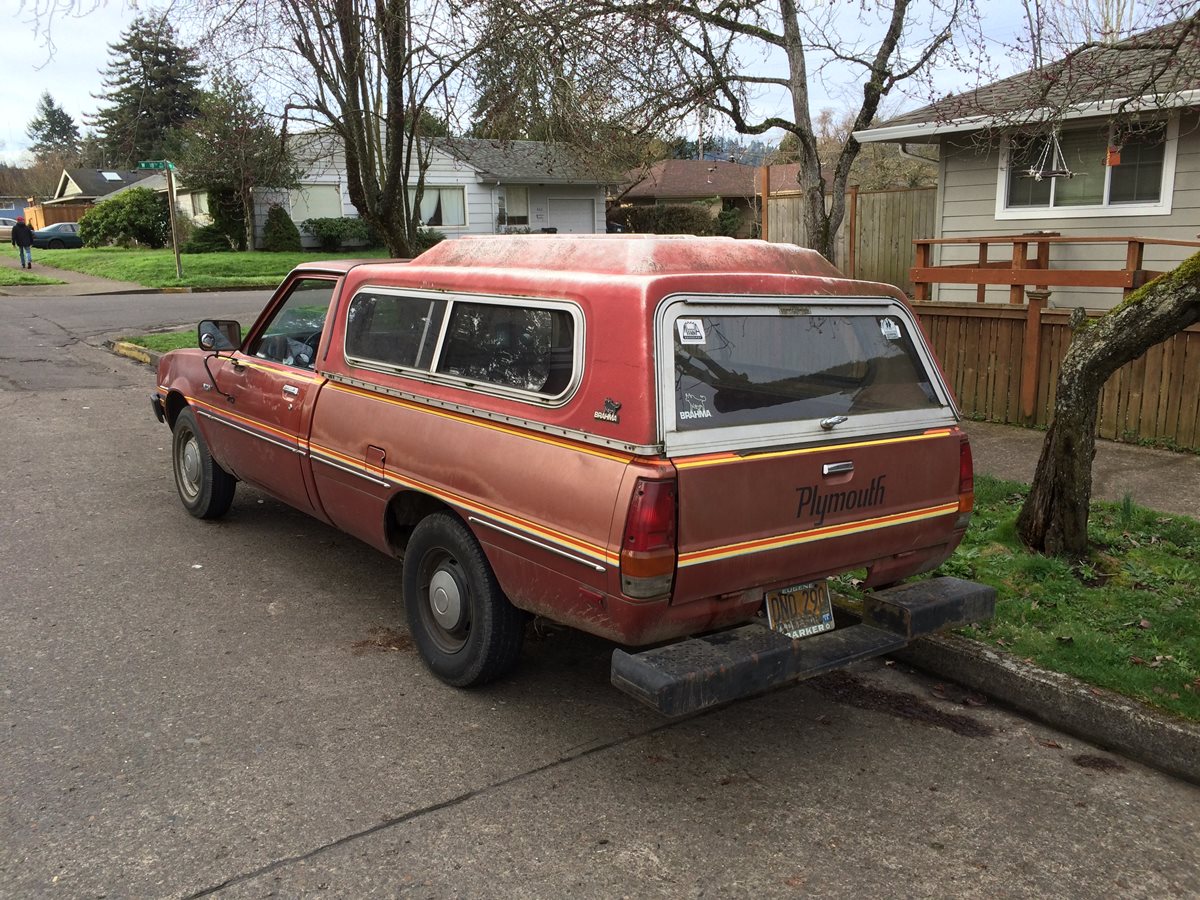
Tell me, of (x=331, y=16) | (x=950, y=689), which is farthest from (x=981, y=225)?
(x=950, y=689)

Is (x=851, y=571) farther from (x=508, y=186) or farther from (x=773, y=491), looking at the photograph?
(x=508, y=186)

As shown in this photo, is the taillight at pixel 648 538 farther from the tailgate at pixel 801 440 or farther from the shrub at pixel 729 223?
the shrub at pixel 729 223

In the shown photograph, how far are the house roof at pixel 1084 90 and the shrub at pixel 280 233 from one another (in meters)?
22.4

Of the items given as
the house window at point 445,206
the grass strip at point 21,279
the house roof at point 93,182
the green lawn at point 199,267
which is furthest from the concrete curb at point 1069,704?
the house roof at point 93,182

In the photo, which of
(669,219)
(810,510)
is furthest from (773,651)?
(669,219)

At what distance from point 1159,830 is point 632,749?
1.86m

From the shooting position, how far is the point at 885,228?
56.5 ft

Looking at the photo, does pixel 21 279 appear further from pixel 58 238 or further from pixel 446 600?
Result: pixel 446 600

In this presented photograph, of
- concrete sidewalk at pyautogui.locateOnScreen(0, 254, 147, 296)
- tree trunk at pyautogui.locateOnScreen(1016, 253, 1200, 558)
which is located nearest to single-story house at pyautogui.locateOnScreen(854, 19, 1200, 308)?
tree trunk at pyautogui.locateOnScreen(1016, 253, 1200, 558)

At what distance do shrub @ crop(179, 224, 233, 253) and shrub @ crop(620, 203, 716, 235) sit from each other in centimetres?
1550

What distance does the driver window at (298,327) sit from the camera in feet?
18.2

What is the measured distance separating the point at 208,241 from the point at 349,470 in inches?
1200

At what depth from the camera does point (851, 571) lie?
159 inches

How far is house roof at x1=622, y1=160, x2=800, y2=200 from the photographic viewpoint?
4322 centimetres
